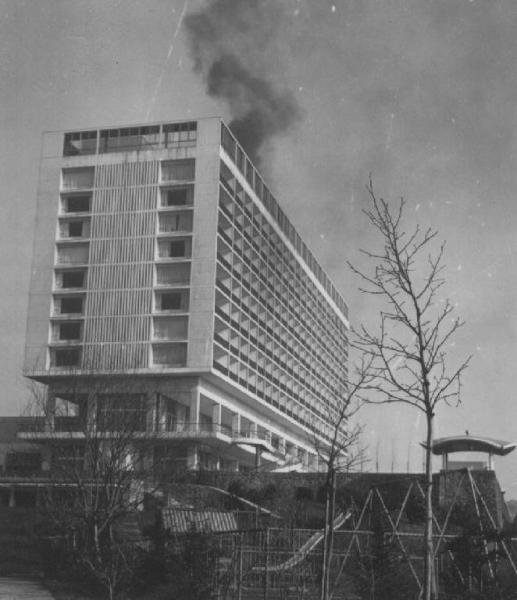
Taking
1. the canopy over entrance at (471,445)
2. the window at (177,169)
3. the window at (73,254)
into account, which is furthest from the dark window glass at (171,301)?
the canopy over entrance at (471,445)

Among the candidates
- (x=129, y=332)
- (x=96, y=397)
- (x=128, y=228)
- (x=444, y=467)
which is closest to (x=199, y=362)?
(x=129, y=332)

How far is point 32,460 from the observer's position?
81000 mm

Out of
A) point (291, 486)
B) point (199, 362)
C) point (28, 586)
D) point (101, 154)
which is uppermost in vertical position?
point (101, 154)

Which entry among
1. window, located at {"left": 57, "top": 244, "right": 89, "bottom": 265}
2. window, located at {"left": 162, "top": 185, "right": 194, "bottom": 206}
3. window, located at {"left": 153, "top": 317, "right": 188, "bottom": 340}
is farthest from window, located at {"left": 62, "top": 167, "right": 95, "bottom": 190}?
window, located at {"left": 153, "top": 317, "right": 188, "bottom": 340}

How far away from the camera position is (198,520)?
31875 mm

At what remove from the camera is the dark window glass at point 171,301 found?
7639 cm

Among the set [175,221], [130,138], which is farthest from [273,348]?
[130,138]

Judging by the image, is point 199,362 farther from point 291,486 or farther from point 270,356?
point 291,486

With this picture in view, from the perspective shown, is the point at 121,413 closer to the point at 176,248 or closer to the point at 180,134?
the point at 176,248

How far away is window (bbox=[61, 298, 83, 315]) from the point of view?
3046 inches

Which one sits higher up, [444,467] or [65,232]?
[65,232]

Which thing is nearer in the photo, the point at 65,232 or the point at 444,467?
the point at 444,467

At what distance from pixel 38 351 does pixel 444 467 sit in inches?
1804

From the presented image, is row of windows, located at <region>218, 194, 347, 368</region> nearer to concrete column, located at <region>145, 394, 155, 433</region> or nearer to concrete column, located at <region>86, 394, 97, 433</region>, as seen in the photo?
concrete column, located at <region>145, 394, 155, 433</region>
